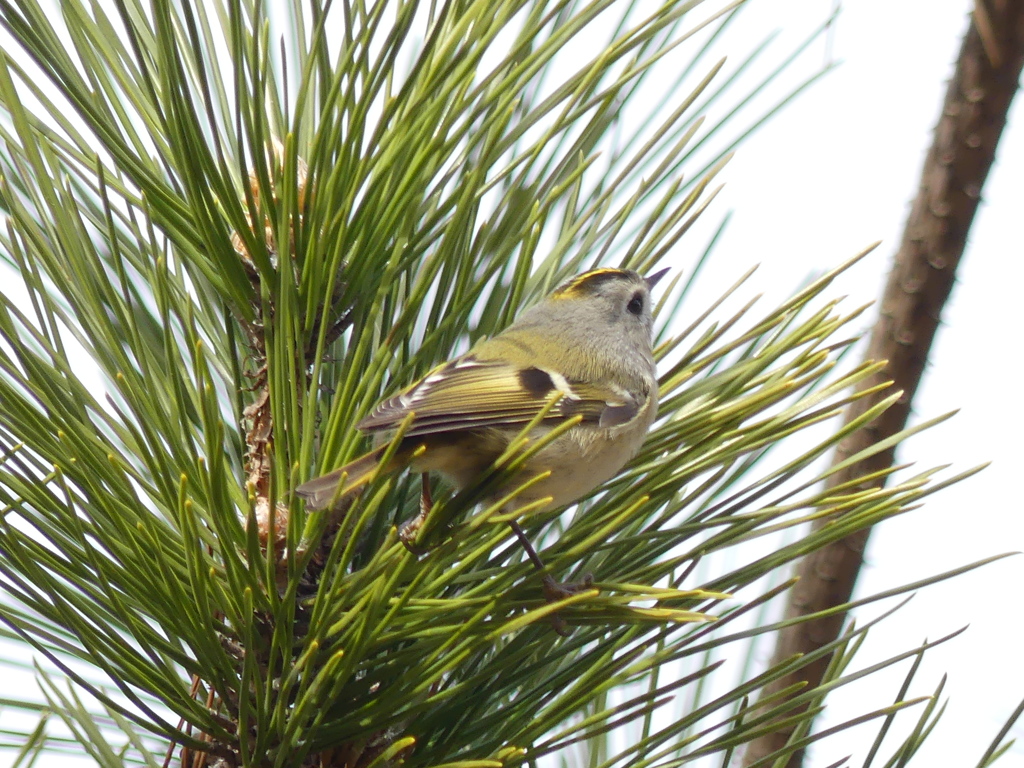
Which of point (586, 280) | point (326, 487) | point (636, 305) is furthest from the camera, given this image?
point (636, 305)

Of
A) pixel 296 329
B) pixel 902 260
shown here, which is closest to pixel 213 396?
pixel 296 329

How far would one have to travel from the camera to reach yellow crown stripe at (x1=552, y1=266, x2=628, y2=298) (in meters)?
1.29

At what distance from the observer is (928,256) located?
113 cm

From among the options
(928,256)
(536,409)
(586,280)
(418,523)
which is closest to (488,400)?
(536,409)

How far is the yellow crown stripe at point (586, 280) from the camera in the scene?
4.22ft

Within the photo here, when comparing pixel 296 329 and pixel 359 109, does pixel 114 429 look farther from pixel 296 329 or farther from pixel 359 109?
pixel 359 109

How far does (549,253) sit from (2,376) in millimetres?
556

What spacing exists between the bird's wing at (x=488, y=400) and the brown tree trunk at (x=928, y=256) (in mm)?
276

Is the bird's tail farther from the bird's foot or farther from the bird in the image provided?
the bird's foot

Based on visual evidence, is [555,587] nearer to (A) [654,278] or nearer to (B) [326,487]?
(B) [326,487]

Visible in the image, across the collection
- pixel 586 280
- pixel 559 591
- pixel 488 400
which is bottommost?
pixel 559 591

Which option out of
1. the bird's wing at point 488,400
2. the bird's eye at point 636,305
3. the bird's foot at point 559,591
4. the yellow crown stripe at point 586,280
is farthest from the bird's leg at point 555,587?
the bird's eye at point 636,305

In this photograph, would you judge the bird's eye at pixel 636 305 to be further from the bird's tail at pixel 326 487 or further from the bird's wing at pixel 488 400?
the bird's tail at pixel 326 487

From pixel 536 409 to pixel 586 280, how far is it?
10.3 inches
